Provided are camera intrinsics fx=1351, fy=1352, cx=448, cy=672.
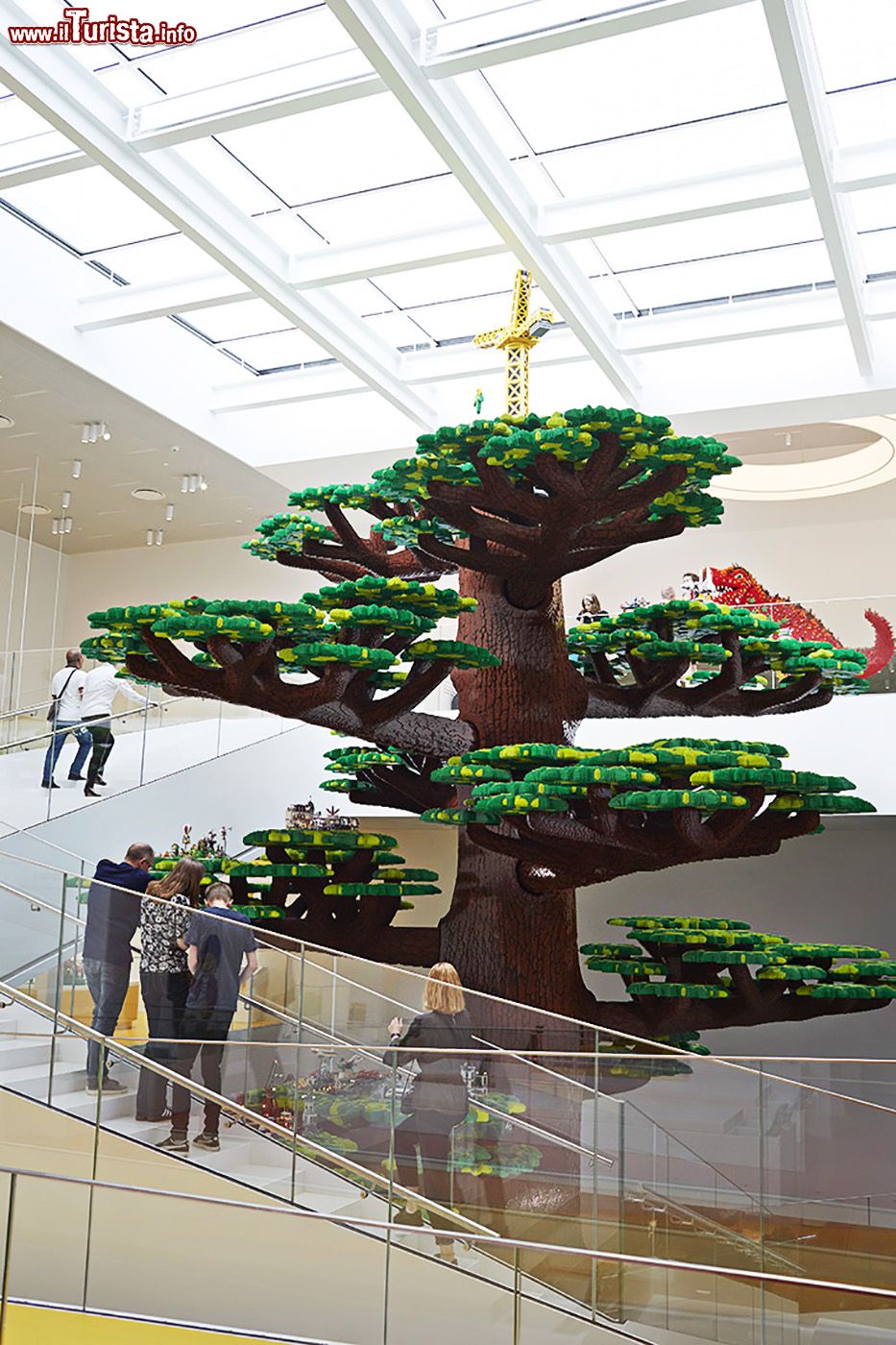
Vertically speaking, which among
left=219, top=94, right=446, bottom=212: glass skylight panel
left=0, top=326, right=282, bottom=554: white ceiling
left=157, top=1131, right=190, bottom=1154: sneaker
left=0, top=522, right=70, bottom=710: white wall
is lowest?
left=157, top=1131, right=190, bottom=1154: sneaker

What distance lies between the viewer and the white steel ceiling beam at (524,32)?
369 inches

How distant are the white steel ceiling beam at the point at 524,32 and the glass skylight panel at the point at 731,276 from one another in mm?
4797

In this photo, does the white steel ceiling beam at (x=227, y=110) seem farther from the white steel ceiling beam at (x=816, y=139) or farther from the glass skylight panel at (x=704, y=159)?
the white steel ceiling beam at (x=816, y=139)

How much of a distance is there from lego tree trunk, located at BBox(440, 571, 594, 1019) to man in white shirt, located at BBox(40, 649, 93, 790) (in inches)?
170

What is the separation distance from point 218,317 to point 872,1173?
1302 cm

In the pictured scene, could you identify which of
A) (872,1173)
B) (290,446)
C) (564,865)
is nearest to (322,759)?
(290,446)

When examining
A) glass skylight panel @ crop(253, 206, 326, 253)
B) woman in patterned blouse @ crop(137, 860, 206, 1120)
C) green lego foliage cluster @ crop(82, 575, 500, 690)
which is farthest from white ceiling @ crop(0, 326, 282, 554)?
woman in patterned blouse @ crop(137, 860, 206, 1120)

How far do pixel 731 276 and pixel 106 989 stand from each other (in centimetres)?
1056

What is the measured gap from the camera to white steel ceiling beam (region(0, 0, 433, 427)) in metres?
10.5

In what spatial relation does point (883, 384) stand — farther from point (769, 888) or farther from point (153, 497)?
point (153, 497)

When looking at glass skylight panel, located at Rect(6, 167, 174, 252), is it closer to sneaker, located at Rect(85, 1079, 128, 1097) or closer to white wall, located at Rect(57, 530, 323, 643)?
white wall, located at Rect(57, 530, 323, 643)

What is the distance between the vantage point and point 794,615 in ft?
46.8

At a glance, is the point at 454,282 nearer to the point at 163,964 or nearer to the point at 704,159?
the point at 704,159

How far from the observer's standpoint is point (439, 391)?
18.0m
